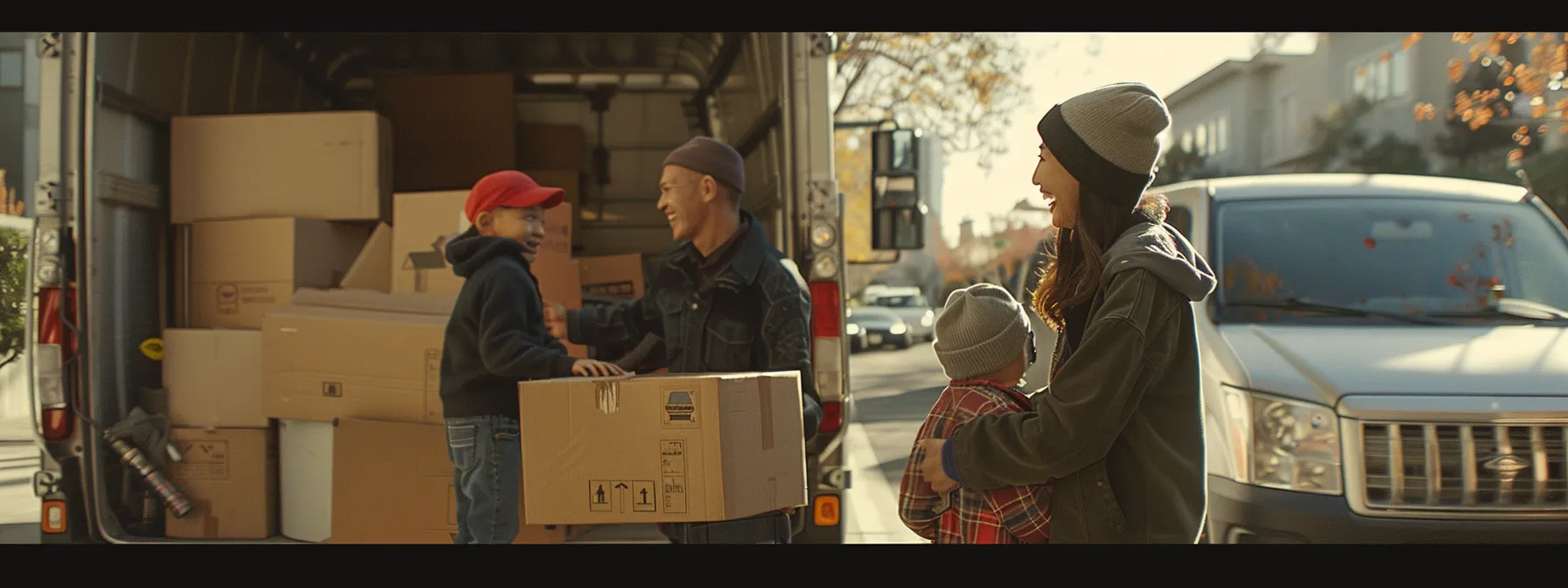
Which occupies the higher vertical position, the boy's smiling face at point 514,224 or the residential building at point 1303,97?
the residential building at point 1303,97

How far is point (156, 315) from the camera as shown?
5.39 metres

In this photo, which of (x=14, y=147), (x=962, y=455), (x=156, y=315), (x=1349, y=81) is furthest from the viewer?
(x=1349, y=81)

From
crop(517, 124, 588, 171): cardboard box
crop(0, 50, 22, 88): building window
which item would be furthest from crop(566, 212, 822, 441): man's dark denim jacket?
crop(0, 50, 22, 88): building window

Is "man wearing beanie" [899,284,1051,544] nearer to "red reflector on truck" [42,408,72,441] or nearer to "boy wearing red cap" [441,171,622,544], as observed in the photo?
"boy wearing red cap" [441,171,622,544]

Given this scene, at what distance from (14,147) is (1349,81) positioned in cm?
3837

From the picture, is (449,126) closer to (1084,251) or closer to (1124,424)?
(1084,251)

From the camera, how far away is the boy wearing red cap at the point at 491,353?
4008 millimetres

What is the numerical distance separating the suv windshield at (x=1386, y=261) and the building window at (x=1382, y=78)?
37788 mm

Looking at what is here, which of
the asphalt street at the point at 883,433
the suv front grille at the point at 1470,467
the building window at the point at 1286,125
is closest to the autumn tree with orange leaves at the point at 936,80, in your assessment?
the asphalt street at the point at 883,433

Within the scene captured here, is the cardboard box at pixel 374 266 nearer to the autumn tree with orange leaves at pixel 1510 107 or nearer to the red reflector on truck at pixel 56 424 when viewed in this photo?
the red reflector on truck at pixel 56 424

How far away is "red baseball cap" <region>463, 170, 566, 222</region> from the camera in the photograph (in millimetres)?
4211
